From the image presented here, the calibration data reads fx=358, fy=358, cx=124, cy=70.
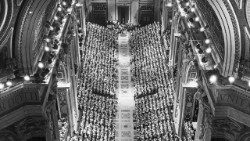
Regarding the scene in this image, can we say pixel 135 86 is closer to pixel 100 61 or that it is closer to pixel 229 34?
pixel 100 61

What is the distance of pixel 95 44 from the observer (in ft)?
124

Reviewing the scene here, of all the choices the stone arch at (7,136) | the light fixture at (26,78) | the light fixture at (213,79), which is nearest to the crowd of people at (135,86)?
the stone arch at (7,136)

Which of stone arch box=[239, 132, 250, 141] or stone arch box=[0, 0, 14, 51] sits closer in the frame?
stone arch box=[0, 0, 14, 51]

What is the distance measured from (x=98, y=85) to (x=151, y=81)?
15.6 ft

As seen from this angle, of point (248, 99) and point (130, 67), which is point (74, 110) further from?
point (248, 99)

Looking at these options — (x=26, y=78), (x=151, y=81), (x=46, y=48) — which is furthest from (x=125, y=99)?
(x=26, y=78)

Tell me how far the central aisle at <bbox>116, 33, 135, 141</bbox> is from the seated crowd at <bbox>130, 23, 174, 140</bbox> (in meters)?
0.70

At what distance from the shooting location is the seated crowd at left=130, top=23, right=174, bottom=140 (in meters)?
27.1

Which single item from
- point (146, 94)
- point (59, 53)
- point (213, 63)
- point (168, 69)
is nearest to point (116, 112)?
point (146, 94)

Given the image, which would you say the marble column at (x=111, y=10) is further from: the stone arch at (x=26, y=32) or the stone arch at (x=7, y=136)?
the stone arch at (x=7, y=136)

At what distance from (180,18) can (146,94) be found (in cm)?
742

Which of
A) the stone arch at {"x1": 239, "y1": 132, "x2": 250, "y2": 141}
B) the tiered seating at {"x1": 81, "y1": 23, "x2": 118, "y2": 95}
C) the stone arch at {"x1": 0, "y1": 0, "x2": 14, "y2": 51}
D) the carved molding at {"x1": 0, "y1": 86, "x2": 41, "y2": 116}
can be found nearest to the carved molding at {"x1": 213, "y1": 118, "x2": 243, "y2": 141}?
the stone arch at {"x1": 239, "y1": 132, "x2": 250, "y2": 141}

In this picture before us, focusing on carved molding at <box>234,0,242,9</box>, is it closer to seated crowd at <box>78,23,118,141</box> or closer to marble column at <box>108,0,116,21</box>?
seated crowd at <box>78,23,118,141</box>

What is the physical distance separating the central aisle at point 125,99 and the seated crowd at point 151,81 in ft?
2.30
